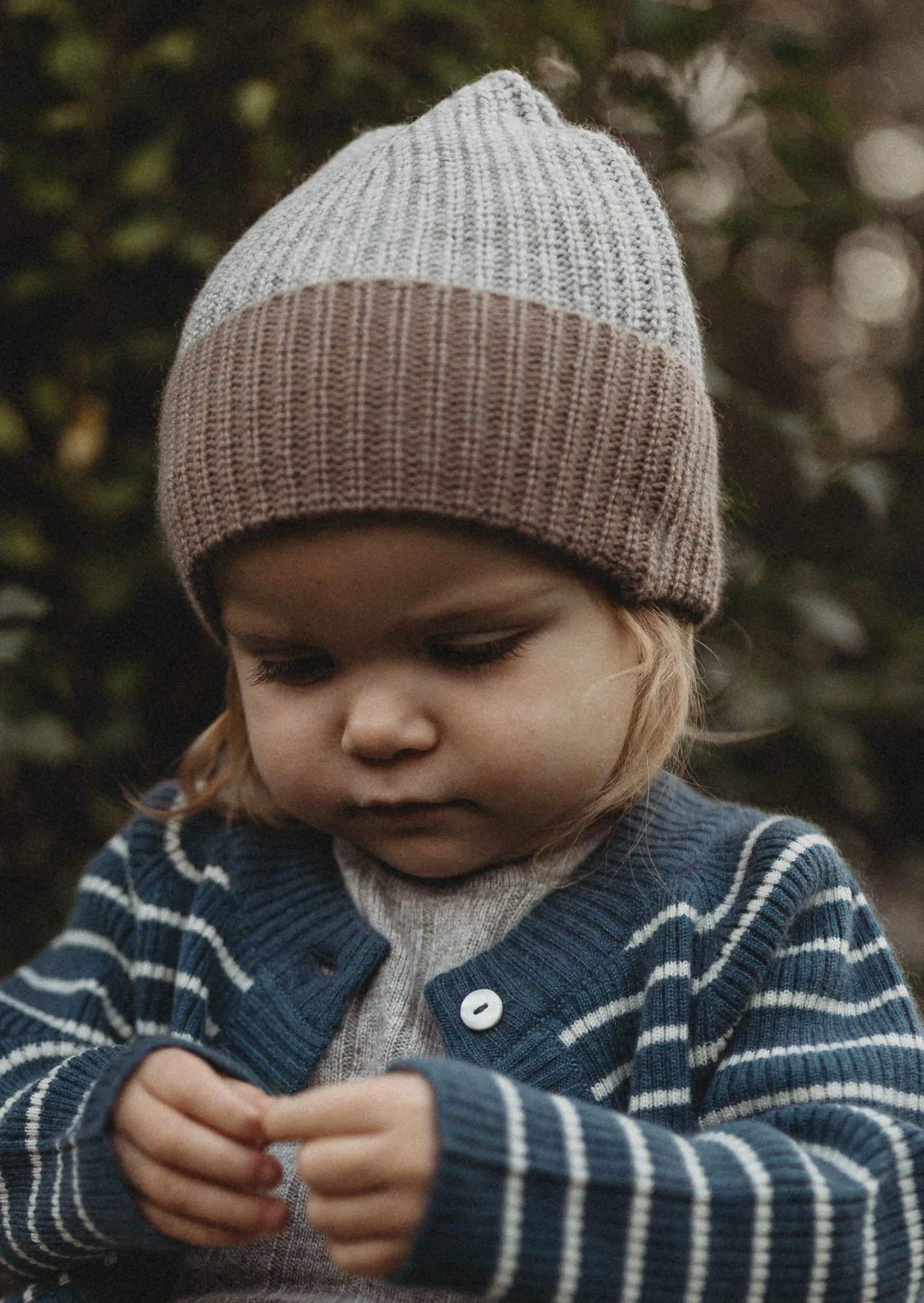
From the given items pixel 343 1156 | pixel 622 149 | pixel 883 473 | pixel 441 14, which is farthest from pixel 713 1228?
pixel 441 14

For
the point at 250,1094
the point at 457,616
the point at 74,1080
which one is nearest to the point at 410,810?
the point at 457,616

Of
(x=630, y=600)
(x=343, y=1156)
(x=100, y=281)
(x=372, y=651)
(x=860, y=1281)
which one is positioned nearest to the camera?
(x=343, y=1156)

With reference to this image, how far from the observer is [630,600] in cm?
156

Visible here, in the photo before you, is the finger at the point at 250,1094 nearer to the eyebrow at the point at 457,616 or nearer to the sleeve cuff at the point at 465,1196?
the sleeve cuff at the point at 465,1196

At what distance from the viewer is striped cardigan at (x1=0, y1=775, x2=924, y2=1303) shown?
1128mm

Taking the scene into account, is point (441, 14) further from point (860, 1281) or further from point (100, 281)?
point (860, 1281)

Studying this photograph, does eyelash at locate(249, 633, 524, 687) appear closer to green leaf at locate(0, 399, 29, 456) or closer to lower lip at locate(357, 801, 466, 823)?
lower lip at locate(357, 801, 466, 823)

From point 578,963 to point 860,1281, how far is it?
0.45 meters

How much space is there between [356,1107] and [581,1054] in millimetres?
439

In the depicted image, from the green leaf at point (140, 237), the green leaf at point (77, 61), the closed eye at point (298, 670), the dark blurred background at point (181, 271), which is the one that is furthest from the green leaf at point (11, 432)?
the closed eye at point (298, 670)

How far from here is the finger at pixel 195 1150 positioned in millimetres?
1241

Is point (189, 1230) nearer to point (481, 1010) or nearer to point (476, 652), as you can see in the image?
point (481, 1010)

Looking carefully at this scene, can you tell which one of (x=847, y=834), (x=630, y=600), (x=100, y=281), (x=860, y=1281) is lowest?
(x=847, y=834)

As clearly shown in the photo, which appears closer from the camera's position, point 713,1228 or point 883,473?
point 713,1228
